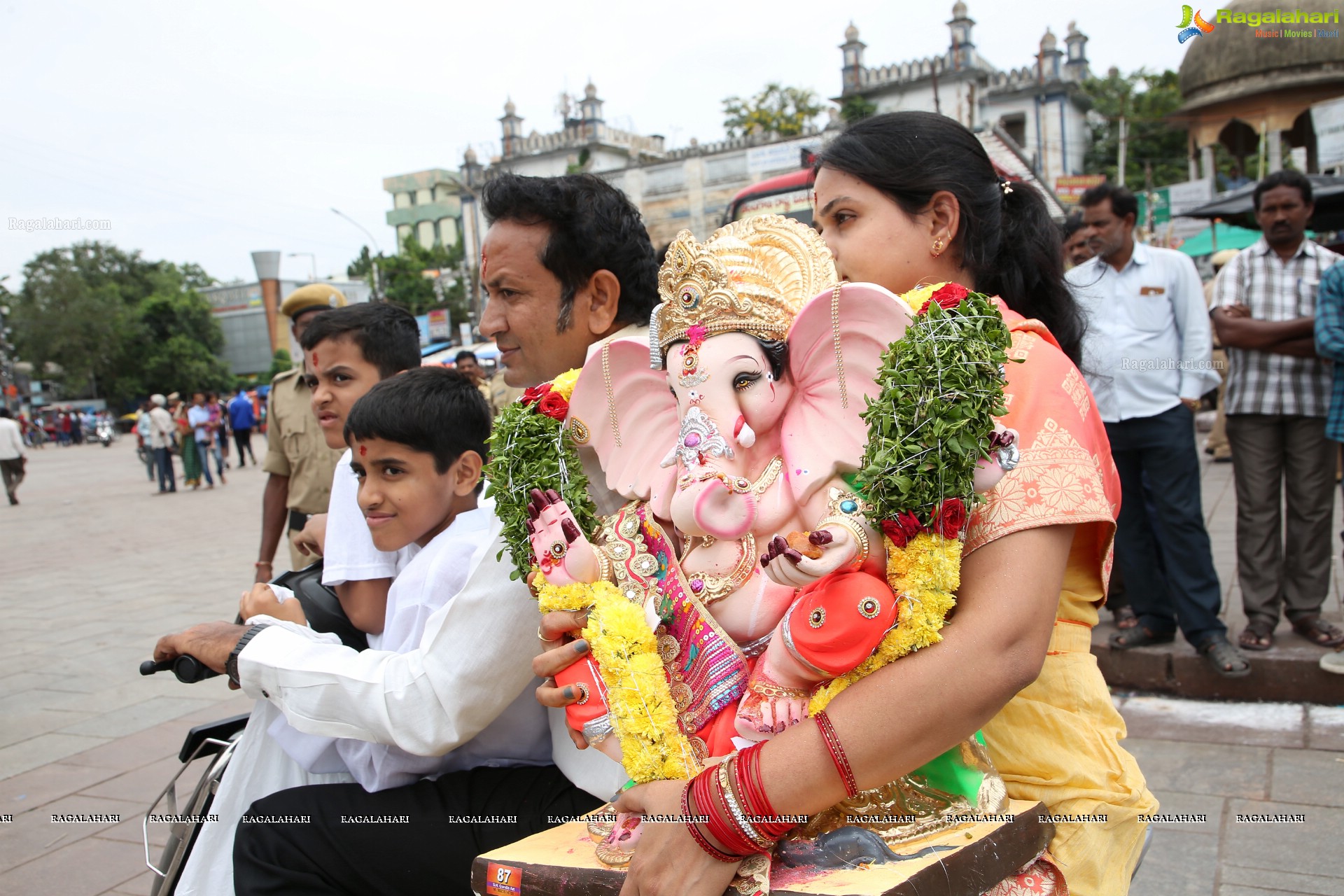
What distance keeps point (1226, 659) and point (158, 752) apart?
17.4ft

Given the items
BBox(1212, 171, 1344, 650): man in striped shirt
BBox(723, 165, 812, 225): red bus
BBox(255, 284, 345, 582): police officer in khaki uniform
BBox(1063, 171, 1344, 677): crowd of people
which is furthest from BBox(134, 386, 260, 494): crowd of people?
BBox(1212, 171, 1344, 650): man in striped shirt

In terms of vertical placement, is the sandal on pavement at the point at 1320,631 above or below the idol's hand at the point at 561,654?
below

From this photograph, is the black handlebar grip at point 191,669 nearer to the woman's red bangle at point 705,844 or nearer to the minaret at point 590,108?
the woman's red bangle at point 705,844

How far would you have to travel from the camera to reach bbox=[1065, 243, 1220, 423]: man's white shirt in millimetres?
4816

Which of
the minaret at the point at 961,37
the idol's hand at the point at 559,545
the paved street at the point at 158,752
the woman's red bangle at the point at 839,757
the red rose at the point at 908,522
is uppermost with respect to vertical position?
the minaret at the point at 961,37

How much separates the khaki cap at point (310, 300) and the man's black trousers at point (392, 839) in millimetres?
3601

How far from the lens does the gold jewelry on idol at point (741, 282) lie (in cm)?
163

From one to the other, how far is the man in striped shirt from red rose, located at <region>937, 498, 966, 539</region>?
4.31m

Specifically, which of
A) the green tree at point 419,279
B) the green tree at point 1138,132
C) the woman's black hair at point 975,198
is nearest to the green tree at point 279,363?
the green tree at point 419,279

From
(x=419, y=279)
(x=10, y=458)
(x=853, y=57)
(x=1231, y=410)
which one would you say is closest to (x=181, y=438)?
(x=10, y=458)

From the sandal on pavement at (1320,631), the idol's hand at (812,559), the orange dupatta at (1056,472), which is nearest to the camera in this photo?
the idol's hand at (812,559)

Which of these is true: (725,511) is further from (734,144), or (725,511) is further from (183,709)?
(734,144)

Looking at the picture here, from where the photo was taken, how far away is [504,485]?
1.76 meters

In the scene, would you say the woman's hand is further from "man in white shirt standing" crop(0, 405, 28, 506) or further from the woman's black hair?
"man in white shirt standing" crop(0, 405, 28, 506)
